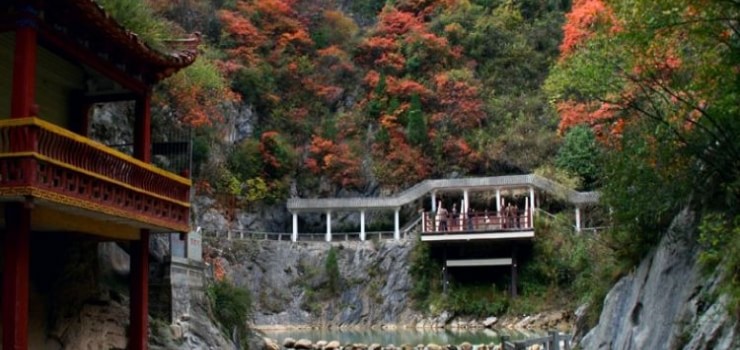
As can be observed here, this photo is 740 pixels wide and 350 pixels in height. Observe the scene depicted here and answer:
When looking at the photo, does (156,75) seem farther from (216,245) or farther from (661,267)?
(216,245)

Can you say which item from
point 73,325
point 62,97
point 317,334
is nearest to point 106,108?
point 62,97

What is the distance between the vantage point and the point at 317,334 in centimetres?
2786

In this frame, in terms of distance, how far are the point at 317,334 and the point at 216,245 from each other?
5.94m

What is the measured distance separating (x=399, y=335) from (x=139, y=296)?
16322 mm

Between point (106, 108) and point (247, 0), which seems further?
point (247, 0)

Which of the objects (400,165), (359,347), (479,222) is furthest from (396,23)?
(359,347)

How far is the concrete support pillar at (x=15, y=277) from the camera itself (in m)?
8.69

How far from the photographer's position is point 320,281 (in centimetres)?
3256

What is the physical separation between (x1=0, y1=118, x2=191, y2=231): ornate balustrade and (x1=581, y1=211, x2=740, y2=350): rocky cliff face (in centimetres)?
651

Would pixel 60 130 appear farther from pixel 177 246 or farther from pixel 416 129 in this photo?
pixel 416 129

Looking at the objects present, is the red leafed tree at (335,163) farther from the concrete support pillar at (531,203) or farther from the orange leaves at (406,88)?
→ the concrete support pillar at (531,203)

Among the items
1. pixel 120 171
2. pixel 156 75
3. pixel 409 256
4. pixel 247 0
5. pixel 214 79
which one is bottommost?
pixel 409 256

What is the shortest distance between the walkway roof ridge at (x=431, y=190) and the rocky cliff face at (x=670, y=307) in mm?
20300

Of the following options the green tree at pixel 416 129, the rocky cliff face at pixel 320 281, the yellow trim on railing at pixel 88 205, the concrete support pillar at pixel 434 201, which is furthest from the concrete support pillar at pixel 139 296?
the green tree at pixel 416 129
